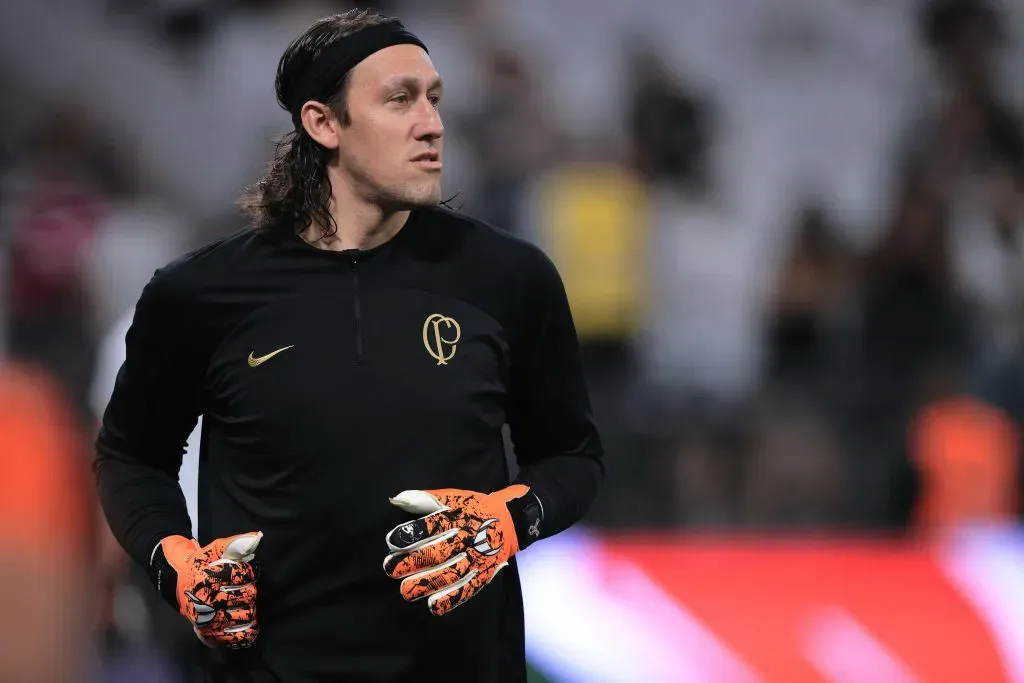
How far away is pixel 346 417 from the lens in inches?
107

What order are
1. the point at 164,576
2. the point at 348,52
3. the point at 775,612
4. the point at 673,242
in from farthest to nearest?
the point at 673,242 < the point at 775,612 < the point at 348,52 < the point at 164,576

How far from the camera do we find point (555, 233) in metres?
7.90

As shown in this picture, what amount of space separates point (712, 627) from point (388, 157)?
2.84 meters

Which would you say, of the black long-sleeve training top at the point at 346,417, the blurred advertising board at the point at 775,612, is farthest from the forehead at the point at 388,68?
the blurred advertising board at the point at 775,612

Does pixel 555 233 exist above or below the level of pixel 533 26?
below

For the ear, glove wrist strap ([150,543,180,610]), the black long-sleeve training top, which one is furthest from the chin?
glove wrist strap ([150,543,180,610])

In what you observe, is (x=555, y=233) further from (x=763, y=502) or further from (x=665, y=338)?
(x=763, y=502)

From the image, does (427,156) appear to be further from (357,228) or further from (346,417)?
(346,417)

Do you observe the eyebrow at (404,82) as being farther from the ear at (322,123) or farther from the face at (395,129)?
the ear at (322,123)

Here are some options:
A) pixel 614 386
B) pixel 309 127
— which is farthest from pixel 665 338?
pixel 309 127

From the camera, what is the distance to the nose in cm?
284

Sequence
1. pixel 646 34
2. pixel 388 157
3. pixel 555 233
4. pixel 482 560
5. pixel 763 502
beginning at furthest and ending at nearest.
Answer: pixel 646 34, pixel 555 233, pixel 763 502, pixel 388 157, pixel 482 560

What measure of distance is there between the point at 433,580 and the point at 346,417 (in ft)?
1.09

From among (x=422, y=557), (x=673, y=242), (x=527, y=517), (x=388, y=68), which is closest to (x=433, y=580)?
(x=422, y=557)
